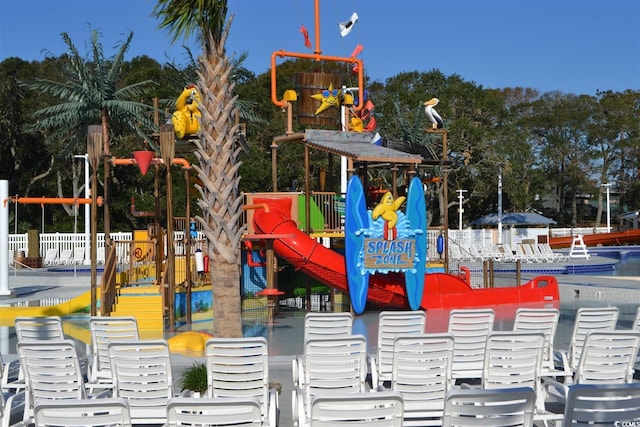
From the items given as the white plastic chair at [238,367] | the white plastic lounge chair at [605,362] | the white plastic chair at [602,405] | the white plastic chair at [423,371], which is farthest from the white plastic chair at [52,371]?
the white plastic lounge chair at [605,362]

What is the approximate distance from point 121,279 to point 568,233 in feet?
126

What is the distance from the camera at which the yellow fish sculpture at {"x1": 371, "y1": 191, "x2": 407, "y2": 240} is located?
54.2 feet

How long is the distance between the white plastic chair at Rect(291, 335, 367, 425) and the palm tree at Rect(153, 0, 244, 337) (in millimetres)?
2860

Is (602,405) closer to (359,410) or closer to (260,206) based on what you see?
(359,410)

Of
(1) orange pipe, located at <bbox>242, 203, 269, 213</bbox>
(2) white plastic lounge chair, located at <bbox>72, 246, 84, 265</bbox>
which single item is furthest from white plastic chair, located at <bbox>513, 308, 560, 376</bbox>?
(2) white plastic lounge chair, located at <bbox>72, 246, 84, 265</bbox>

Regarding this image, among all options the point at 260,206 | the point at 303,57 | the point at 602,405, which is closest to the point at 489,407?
the point at 602,405

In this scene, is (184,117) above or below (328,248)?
above

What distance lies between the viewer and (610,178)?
58281mm

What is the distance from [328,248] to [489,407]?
13.4 m

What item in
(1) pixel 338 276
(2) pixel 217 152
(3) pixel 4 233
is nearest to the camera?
(2) pixel 217 152

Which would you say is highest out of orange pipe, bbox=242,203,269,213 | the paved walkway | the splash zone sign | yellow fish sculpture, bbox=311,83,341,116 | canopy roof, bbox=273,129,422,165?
yellow fish sculpture, bbox=311,83,341,116

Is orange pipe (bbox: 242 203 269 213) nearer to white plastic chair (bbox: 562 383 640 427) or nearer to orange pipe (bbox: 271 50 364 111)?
orange pipe (bbox: 271 50 364 111)

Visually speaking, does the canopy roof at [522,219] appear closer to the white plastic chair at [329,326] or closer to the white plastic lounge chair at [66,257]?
the white plastic lounge chair at [66,257]

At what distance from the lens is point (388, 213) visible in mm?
16547
